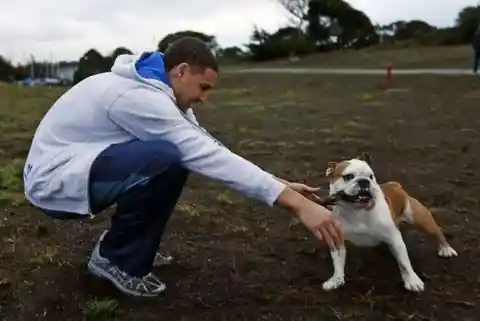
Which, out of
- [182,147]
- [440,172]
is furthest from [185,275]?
[440,172]

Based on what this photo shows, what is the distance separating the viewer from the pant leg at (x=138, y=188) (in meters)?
3.31

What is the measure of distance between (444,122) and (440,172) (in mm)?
3983

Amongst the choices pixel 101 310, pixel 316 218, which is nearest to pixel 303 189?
pixel 316 218

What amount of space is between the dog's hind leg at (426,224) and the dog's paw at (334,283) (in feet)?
2.26

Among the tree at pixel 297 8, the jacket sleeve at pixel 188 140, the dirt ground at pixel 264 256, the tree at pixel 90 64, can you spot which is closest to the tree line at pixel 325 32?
the tree at pixel 297 8

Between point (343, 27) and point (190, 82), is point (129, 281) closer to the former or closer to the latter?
point (190, 82)

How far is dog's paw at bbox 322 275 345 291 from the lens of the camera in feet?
12.4

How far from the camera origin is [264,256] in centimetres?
427

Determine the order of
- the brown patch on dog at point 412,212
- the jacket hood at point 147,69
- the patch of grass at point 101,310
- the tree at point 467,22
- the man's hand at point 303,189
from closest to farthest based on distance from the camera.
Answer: the man's hand at point 303,189, the jacket hood at point 147,69, the patch of grass at point 101,310, the brown patch on dog at point 412,212, the tree at point 467,22

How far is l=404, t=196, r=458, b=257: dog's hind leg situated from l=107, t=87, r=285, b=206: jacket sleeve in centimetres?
153

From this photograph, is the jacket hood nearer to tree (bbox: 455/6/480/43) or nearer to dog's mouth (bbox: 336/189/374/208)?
dog's mouth (bbox: 336/189/374/208)

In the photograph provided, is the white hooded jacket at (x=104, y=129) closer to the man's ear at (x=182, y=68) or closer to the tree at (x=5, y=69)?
the man's ear at (x=182, y=68)

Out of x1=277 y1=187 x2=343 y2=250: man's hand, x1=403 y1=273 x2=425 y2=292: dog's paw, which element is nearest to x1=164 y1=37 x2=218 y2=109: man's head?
x1=277 y1=187 x2=343 y2=250: man's hand

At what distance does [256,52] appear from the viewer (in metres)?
47.0
